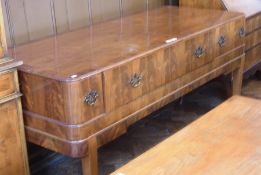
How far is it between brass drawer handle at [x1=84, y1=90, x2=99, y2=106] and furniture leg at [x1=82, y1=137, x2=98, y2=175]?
5.8 inches

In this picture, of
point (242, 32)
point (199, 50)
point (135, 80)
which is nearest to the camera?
point (135, 80)

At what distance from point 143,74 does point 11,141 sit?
1.96 feet

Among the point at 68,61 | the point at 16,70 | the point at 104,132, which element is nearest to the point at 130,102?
the point at 104,132

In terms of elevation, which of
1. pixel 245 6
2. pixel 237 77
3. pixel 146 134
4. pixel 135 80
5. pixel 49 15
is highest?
pixel 49 15

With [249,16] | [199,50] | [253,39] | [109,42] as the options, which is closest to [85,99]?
[109,42]

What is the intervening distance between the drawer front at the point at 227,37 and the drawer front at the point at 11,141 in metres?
1.09

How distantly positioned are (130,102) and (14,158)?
1.68ft

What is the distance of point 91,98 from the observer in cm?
159

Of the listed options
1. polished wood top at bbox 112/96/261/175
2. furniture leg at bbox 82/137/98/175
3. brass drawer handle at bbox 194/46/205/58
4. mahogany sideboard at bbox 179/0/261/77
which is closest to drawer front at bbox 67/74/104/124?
furniture leg at bbox 82/137/98/175

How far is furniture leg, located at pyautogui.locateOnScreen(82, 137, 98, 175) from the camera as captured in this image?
64.6 inches

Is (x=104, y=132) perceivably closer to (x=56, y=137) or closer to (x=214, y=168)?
(x=56, y=137)

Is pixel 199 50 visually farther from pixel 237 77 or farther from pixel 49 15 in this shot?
pixel 49 15

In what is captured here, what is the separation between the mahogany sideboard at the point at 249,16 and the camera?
262 centimetres

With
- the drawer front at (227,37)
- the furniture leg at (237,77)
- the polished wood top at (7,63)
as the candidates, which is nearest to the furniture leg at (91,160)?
the polished wood top at (7,63)
